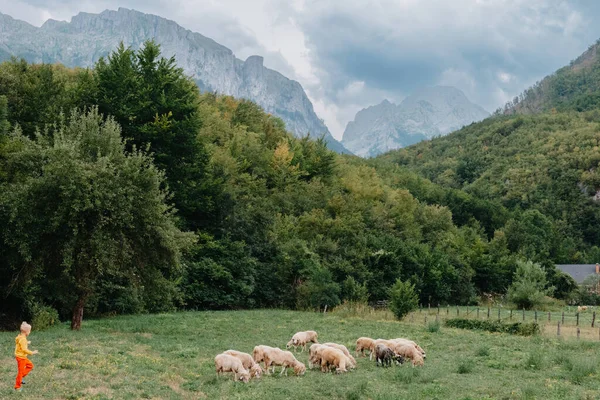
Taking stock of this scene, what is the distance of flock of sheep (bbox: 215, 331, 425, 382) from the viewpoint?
53.9 ft

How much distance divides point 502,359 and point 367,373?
6978mm

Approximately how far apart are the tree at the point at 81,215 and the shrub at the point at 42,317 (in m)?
1.19

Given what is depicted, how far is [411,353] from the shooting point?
20.3m

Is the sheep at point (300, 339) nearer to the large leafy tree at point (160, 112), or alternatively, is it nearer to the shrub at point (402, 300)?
the shrub at point (402, 300)

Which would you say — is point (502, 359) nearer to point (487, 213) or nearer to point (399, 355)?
point (399, 355)

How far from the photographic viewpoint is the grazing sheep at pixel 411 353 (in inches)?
786

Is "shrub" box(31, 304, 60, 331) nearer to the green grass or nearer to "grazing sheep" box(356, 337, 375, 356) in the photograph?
the green grass

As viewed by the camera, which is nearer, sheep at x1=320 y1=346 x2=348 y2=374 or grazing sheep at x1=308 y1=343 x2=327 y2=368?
sheep at x1=320 y1=346 x2=348 y2=374

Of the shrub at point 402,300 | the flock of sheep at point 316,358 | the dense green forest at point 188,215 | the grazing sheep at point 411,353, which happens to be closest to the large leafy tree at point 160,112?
→ the dense green forest at point 188,215

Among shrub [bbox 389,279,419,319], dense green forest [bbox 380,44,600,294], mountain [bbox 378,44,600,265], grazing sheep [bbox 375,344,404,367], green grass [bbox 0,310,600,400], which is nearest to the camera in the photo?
green grass [bbox 0,310,600,400]

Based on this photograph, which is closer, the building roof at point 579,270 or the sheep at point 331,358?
the sheep at point 331,358

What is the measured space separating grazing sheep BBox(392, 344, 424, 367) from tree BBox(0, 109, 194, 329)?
12776mm

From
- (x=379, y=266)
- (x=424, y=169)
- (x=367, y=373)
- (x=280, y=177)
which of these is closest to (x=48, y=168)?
(x=367, y=373)

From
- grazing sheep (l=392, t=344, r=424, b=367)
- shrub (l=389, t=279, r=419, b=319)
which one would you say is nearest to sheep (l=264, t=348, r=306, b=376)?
grazing sheep (l=392, t=344, r=424, b=367)
